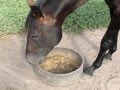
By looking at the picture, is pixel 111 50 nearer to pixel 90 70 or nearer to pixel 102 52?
pixel 102 52

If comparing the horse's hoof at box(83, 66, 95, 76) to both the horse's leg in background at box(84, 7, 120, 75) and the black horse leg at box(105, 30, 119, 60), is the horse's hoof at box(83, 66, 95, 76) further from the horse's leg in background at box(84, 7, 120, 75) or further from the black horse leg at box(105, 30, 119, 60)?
the black horse leg at box(105, 30, 119, 60)

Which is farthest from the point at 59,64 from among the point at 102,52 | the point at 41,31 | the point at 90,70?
the point at 41,31

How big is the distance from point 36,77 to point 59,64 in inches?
14.0

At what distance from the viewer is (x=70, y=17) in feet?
16.5

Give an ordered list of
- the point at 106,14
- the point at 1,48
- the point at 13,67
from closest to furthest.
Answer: the point at 13,67 → the point at 1,48 → the point at 106,14

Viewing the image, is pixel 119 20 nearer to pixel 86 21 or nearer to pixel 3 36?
pixel 86 21

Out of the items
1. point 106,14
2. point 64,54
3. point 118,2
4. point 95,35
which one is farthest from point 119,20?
point 106,14

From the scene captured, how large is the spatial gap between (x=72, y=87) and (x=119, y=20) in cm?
100

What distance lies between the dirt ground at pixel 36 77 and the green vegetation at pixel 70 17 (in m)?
0.18

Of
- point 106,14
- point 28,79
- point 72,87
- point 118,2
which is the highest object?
point 118,2

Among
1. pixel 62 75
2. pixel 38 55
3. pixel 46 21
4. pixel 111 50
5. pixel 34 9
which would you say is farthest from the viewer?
pixel 111 50

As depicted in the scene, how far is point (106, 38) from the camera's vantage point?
3740 mm

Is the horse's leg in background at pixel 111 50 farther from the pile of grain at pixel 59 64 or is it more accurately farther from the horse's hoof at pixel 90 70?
the pile of grain at pixel 59 64

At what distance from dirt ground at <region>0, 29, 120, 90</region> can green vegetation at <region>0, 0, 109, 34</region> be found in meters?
0.18
